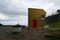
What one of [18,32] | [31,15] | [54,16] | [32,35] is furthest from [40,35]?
[31,15]

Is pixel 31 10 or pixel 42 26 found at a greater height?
pixel 31 10

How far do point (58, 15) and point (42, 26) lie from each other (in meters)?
4.26

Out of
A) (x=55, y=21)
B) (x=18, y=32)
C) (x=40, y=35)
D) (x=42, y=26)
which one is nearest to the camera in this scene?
(x=40, y=35)

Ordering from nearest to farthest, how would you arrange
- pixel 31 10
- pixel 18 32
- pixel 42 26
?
1. pixel 18 32
2. pixel 31 10
3. pixel 42 26

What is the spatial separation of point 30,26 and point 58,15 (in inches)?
178

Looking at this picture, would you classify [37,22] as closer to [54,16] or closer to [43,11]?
[43,11]

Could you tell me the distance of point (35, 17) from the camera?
2491 cm

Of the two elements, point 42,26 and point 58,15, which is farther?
point 42,26

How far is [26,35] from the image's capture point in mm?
19641

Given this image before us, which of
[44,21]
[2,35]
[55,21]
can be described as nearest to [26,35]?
[2,35]

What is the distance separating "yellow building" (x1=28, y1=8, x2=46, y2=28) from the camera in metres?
24.5

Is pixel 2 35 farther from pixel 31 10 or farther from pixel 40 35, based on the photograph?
pixel 31 10

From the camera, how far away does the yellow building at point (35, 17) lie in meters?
24.5

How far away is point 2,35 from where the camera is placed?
20.3m
